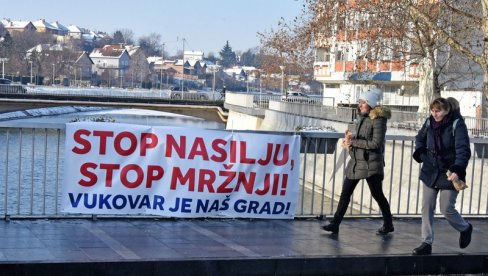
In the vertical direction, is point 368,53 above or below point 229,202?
above

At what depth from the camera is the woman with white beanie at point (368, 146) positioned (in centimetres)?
1027

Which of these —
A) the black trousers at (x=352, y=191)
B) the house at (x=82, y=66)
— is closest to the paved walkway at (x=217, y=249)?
the black trousers at (x=352, y=191)

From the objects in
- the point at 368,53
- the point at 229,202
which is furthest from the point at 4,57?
the point at 229,202

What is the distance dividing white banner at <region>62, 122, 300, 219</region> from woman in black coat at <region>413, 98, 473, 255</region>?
A: 2256mm

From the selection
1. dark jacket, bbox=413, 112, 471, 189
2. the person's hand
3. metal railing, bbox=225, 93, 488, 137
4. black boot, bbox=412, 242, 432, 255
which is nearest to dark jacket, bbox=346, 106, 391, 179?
dark jacket, bbox=413, 112, 471, 189

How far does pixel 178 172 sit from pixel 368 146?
2.37 meters

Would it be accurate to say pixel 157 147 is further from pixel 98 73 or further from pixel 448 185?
pixel 98 73

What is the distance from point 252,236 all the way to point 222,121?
70.0m

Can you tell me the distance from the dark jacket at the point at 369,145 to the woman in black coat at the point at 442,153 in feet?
2.17

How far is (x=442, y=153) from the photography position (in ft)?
31.0

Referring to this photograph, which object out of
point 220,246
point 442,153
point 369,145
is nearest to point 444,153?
point 442,153

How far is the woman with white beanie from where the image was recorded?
33.7 ft

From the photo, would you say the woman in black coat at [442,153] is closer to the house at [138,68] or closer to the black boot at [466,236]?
the black boot at [466,236]

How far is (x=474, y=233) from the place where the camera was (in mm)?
11680
